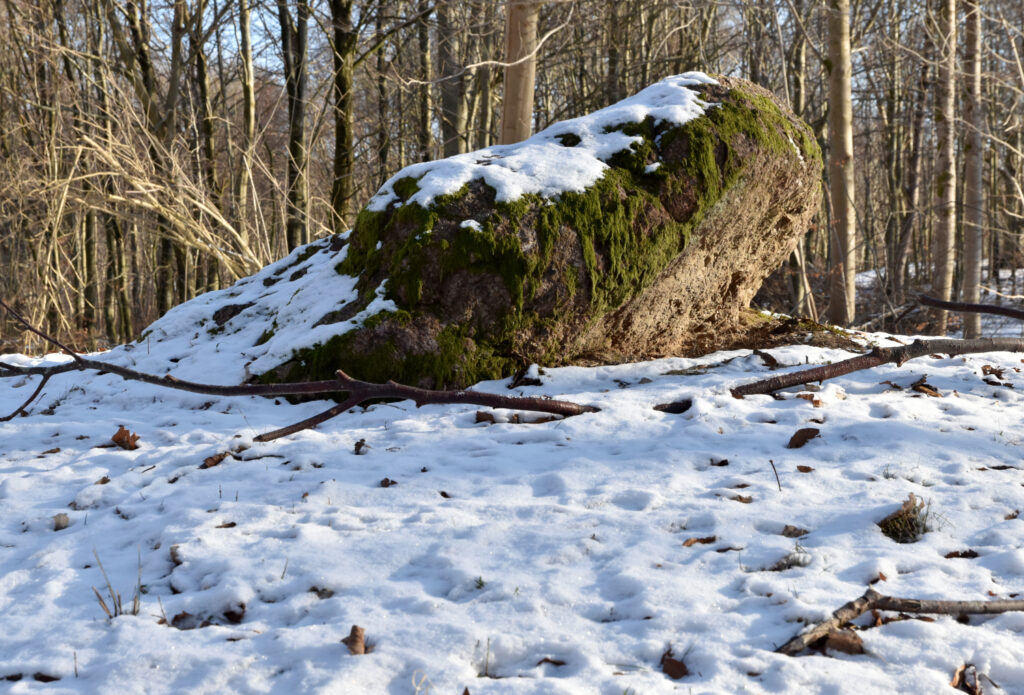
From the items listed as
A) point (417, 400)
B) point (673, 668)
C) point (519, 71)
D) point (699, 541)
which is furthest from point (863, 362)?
point (519, 71)

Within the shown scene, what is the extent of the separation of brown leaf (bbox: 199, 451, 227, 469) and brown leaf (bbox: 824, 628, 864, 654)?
108 inches

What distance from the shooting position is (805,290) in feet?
29.3

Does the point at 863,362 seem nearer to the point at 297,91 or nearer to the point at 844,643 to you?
the point at 844,643

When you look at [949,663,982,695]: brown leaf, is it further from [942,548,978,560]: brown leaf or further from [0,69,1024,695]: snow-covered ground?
[942,548,978,560]: brown leaf

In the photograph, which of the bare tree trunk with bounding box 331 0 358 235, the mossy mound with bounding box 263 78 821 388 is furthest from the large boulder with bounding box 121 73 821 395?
the bare tree trunk with bounding box 331 0 358 235

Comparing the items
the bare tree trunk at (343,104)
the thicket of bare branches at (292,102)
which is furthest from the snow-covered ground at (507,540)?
the bare tree trunk at (343,104)

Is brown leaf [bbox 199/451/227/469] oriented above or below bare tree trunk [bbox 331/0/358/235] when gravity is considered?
below

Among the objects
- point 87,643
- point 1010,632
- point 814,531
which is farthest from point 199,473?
point 1010,632

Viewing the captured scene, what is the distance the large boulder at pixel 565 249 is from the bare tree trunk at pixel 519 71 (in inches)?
98.3

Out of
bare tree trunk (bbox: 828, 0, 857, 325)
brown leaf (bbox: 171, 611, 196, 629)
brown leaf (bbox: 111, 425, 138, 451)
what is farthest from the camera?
bare tree trunk (bbox: 828, 0, 857, 325)

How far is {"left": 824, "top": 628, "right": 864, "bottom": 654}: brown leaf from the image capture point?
6.41 ft

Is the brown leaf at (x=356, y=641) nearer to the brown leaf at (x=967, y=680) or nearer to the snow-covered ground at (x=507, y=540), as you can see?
the snow-covered ground at (x=507, y=540)

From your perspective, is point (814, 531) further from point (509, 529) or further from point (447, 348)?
point (447, 348)

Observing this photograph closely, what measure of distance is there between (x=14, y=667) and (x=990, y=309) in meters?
4.33
